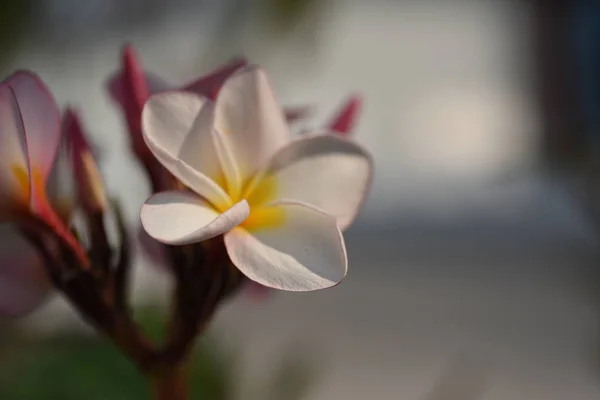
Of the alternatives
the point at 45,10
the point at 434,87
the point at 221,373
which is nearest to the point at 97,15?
the point at 45,10

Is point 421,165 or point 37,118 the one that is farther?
point 421,165

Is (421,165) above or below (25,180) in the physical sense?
below

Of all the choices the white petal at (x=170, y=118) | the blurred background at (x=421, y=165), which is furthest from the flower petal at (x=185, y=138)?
the blurred background at (x=421, y=165)

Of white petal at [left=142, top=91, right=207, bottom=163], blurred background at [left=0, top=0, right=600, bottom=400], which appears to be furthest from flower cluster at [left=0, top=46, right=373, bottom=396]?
blurred background at [left=0, top=0, right=600, bottom=400]

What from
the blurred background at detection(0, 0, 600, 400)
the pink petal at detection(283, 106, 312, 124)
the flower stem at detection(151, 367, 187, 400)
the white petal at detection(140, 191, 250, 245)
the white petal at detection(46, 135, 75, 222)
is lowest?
the blurred background at detection(0, 0, 600, 400)

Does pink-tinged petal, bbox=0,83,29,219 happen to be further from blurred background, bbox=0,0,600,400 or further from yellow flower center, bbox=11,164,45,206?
blurred background, bbox=0,0,600,400

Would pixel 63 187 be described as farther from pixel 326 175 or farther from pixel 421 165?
pixel 421 165

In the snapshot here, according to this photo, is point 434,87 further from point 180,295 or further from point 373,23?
point 180,295

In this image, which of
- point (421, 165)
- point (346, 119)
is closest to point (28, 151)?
point (346, 119)
